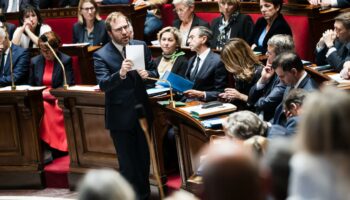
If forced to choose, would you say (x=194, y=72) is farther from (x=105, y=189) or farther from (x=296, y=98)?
(x=105, y=189)

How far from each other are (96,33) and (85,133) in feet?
5.58

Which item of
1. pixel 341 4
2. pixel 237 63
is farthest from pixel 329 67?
pixel 341 4

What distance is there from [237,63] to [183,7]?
176 centimetres

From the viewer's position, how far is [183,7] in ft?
21.1

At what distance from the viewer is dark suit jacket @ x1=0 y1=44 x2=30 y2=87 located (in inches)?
234

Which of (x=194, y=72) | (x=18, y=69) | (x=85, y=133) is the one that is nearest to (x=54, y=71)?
(x=18, y=69)

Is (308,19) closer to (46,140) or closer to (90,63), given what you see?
(90,63)

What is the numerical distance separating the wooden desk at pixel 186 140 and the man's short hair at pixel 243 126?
4.78 ft

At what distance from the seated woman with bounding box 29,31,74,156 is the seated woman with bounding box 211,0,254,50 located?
132 centimetres

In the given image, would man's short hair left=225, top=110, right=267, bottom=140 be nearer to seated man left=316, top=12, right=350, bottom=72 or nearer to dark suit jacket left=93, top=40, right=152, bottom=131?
dark suit jacket left=93, top=40, right=152, bottom=131

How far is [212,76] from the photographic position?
4.99 meters

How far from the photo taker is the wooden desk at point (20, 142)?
5465mm

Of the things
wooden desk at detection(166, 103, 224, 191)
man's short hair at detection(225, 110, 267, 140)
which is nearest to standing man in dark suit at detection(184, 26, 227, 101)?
wooden desk at detection(166, 103, 224, 191)

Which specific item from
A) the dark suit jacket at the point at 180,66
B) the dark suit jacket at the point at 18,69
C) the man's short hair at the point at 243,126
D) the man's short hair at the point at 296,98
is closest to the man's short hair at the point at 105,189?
the man's short hair at the point at 243,126
